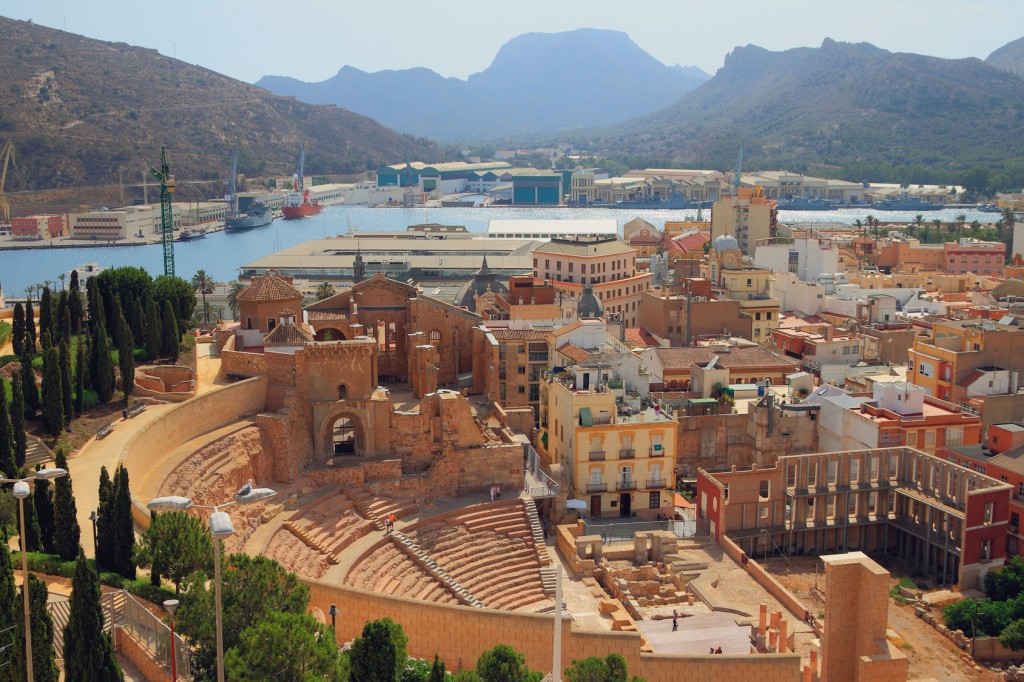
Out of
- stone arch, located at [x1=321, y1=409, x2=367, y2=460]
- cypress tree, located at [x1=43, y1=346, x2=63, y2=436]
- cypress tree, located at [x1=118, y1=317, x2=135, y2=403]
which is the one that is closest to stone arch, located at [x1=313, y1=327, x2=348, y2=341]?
stone arch, located at [x1=321, y1=409, x2=367, y2=460]

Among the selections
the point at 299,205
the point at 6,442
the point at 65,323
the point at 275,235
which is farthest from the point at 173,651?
the point at 299,205

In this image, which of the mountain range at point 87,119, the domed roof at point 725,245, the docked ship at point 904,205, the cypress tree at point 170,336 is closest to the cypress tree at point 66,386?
the cypress tree at point 170,336

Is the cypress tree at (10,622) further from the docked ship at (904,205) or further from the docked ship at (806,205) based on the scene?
the docked ship at (806,205)

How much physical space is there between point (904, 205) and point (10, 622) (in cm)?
17810

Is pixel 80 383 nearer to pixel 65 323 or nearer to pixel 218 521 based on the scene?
pixel 65 323

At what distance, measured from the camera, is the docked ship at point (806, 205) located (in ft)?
608

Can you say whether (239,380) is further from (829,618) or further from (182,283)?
(829,618)

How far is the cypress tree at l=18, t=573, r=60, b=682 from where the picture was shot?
19.1 meters

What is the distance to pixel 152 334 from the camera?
43250mm

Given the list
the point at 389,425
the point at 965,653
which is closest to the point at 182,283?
the point at 389,425

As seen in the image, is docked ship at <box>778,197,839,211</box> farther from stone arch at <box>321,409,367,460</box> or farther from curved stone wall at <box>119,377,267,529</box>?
curved stone wall at <box>119,377,267,529</box>

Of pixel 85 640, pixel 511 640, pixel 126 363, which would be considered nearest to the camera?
pixel 85 640

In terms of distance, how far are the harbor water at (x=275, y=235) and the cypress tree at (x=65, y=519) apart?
66.6 meters

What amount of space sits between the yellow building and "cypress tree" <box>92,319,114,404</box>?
1634cm
